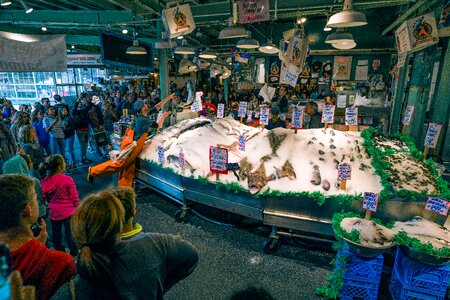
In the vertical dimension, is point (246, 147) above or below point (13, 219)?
below

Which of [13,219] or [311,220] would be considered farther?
[311,220]

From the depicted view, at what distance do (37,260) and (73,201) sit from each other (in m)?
2.38

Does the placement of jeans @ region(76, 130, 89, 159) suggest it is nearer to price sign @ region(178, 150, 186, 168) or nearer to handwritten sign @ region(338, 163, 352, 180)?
price sign @ region(178, 150, 186, 168)

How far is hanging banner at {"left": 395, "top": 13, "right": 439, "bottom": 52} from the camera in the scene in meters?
4.97

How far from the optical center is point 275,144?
473 cm

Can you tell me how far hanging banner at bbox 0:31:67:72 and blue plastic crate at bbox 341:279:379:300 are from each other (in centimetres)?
704

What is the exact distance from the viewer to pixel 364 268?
3.04 m

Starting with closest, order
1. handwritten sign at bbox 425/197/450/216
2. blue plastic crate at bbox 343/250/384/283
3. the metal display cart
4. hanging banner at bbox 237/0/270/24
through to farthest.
A: 1. blue plastic crate at bbox 343/250/384/283
2. handwritten sign at bbox 425/197/450/216
3. the metal display cart
4. hanging banner at bbox 237/0/270/24

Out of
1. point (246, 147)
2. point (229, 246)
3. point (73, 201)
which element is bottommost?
point (229, 246)

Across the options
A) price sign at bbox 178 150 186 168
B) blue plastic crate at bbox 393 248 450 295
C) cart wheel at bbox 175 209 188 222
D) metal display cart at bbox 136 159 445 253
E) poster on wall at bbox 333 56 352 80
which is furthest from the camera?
poster on wall at bbox 333 56 352 80

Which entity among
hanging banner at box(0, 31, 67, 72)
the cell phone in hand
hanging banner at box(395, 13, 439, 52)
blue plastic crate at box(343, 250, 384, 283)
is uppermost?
hanging banner at box(395, 13, 439, 52)

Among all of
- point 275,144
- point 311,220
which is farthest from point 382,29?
point 311,220

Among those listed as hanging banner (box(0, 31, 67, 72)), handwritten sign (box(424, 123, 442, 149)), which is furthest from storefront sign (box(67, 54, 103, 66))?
handwritten sign (box(424, 123, 442, 149))

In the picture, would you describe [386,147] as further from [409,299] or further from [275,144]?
[409,299]
